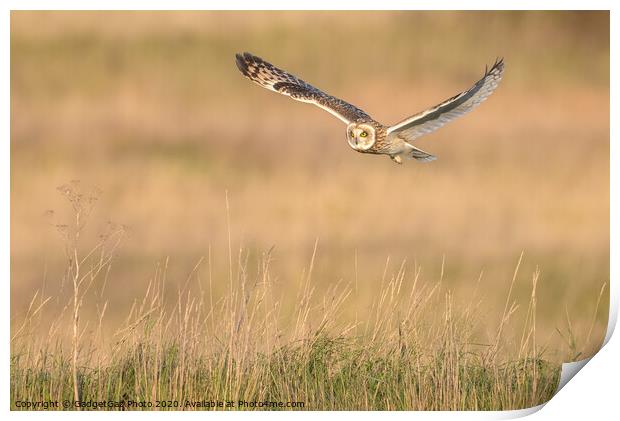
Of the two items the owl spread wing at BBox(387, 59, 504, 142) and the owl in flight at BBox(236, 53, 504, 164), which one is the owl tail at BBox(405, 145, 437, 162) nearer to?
the owl in flight at BBox(236, 53, 504, 164)

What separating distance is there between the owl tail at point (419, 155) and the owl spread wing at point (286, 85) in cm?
28

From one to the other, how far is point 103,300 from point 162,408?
2.00 ft

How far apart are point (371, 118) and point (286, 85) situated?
1.63 feet

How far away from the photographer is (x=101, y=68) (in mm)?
5270

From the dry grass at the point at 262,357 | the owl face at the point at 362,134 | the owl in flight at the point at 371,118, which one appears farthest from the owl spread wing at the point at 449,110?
the dry grass at the point at 262,357

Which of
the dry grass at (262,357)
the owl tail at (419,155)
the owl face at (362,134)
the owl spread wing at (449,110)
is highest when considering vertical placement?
the owl spread wing at (449,110)

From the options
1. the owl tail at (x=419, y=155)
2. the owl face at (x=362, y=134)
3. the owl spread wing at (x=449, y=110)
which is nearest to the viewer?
the owl spread wing at (x=449, y=110)

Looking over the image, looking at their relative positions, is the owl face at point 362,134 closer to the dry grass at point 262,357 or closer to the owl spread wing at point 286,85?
the owl spread wing at point 286,85

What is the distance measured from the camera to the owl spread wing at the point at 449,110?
474 cm

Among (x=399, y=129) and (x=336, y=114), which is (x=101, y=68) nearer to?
(x=336, y=114)

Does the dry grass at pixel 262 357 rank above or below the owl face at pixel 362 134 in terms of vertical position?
below

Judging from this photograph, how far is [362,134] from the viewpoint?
5.09 meters

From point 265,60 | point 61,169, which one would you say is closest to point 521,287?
point 265,60

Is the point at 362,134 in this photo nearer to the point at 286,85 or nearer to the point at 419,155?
the point at 419,155
